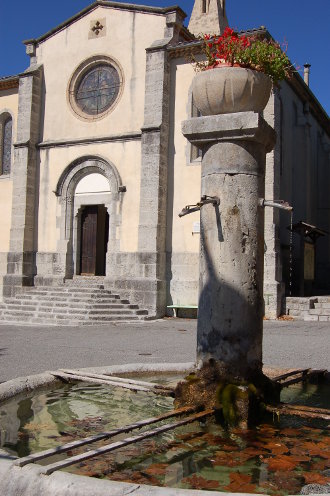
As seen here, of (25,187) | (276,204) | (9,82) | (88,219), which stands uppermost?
(9,82)

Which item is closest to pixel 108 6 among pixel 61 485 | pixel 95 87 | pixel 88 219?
pixel 95 87

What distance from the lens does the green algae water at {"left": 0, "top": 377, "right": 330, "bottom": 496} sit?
3.10 metres

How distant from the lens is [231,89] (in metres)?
4.57

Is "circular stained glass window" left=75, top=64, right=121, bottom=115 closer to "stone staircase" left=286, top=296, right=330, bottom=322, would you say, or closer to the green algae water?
"stone staircase" left=286, top=296, right=330, bottom=322

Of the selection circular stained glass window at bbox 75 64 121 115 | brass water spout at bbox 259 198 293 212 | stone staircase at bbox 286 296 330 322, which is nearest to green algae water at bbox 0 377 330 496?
brass water spout at bbox 259 198 293 212

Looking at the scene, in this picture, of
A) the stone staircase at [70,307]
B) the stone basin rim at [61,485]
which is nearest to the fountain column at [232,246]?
the stone basin rim at [61,485]

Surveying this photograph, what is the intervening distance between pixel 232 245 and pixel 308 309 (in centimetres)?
1205

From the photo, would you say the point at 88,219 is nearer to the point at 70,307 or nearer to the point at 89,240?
the point at 89,240

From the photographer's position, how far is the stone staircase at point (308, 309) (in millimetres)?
15555

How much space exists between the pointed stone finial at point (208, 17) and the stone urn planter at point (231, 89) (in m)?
31.1

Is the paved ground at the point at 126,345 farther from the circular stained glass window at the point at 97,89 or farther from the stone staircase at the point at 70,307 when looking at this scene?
the circular stained glass window at the point at 97,89

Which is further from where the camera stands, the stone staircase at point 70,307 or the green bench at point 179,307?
the green bench at point 179,307

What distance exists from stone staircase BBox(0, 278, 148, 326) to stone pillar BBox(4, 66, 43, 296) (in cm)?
153

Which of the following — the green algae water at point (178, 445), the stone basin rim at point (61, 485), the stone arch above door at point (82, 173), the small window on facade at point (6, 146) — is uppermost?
the small window on facade at point (6, 146)
